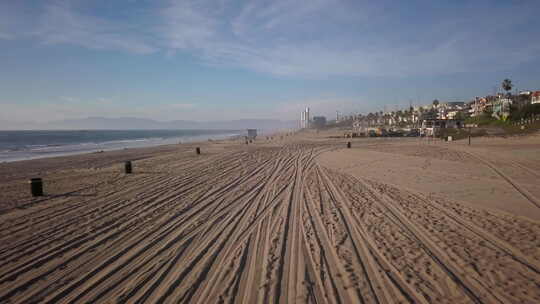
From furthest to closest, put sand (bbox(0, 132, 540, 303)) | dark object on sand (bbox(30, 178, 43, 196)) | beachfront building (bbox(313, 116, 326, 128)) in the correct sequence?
beachfront building (bbox(313, 116, 326, 128)) < dark object on sand (bbox(30, 178, 43, 196)) < sand (bbox(0, 132, 540, 303))

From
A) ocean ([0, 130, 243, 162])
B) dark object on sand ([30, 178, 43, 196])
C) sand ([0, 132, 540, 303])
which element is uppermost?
ocean ([0, 130, 243, 162])

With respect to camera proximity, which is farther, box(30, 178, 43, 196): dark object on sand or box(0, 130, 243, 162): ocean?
box(0, 130, 243, 162): ocean

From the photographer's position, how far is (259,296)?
150 inches

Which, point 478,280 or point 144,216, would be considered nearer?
point 478,280

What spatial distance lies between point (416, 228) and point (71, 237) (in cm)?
705

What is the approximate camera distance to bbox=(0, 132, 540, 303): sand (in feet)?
13.0

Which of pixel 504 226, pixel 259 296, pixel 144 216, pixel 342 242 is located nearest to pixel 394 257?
pixel 342 242

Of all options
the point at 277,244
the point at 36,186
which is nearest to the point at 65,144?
the point at 36,186

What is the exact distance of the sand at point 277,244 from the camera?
13.0 feet

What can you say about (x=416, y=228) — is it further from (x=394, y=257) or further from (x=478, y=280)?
(x=478, y=280)

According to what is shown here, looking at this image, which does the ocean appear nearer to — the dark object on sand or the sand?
the dark object on sand

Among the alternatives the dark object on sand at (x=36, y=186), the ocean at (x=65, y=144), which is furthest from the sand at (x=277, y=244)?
the ocean at (x=65, y=144)

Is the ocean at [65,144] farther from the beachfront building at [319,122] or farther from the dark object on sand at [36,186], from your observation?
the beachfront building at [319,122]

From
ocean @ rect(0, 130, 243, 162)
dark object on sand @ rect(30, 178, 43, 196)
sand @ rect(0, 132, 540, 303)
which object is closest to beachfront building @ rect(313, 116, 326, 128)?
ocean @ rect(0, 130, 243, 162)
